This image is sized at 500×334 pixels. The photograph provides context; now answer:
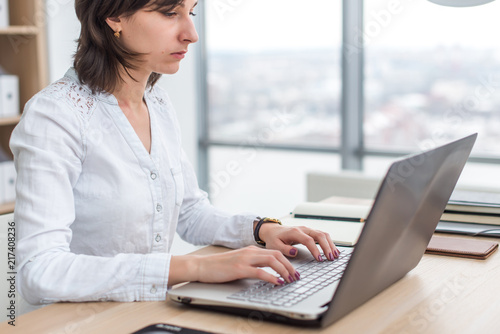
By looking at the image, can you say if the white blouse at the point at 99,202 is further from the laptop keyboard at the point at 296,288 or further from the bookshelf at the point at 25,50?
the bookshelf at the point at 25,50

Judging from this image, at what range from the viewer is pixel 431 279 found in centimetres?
111

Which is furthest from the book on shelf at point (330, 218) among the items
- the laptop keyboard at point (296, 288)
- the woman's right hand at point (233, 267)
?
the woman's right hand at point (233, 267)

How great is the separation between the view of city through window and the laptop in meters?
2.31

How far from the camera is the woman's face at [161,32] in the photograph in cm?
122

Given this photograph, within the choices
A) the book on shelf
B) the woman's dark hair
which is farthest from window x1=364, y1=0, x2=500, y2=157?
the woman's dark hair

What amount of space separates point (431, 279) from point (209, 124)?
3281mm

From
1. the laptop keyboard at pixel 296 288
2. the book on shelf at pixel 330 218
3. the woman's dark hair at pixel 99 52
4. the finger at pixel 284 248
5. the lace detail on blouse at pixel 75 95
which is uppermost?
the woman's dark hair at pixel 99 52

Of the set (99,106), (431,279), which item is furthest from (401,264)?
(99,106)

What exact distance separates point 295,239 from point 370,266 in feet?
1.09

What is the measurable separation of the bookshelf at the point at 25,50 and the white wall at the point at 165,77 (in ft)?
0.41

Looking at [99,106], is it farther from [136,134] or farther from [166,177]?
[166,177]

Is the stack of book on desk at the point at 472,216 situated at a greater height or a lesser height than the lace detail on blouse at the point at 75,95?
lesser

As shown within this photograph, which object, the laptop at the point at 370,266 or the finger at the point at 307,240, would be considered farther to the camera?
the finger at the point at 307,240

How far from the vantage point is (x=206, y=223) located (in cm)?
144
